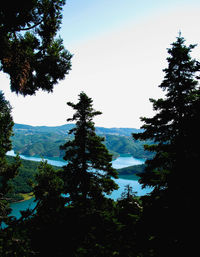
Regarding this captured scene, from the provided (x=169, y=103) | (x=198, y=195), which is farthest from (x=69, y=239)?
(x=169, y=103)

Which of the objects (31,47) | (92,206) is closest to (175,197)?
(31,47)

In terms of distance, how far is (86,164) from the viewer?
14141 millimetres

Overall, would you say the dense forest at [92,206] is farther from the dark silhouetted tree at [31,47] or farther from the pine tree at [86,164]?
the pine tree at [86,164]

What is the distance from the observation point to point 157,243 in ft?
17.9

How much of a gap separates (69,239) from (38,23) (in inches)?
378

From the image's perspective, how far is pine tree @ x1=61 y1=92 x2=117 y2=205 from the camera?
44.3 feet

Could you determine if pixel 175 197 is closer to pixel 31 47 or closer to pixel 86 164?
pixel 31 47

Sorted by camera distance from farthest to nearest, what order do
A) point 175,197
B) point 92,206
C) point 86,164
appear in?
point 86,164, point 92,206, point 175,197

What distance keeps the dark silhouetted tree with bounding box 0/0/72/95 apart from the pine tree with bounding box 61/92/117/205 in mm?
8215

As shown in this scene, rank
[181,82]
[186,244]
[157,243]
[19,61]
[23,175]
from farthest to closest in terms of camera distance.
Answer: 1. [23,175]
2. [181,82]
3. [157,243]
4. [19,61]
5. [186,244]

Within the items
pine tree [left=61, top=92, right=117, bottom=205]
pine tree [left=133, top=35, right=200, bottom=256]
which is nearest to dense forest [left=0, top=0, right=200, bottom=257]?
pine tree [left=133, top=35, right=200, bottom=256]

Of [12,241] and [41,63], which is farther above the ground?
[41,63]

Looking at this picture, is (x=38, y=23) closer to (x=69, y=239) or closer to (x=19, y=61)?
(x=19, y=61)

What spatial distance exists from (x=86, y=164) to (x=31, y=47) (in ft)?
34.7
